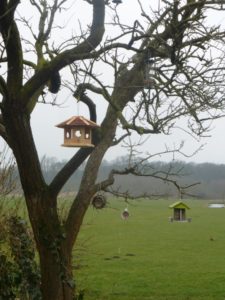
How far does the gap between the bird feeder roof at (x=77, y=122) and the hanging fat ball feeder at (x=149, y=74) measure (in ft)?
3.03

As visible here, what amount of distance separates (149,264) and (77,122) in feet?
39.6

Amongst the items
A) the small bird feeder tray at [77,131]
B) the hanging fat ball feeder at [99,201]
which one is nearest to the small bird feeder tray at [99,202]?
the hanging fat ball feeder at [99,201]

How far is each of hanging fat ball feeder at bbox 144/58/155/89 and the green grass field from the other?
258cm

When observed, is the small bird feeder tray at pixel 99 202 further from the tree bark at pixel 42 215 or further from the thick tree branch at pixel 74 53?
the thick tree branch at pixel 74 53

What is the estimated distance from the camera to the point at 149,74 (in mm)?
5266

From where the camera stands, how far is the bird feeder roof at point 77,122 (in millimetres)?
5738

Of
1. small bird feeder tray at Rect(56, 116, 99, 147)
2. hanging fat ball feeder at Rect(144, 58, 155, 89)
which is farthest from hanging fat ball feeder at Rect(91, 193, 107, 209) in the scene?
hanging fat ball feeder at Rect(144, 58, 155, 89)

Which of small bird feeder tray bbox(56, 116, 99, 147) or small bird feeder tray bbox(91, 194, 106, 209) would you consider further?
small bird feeder tray bbox(91, 194, 106, 209)

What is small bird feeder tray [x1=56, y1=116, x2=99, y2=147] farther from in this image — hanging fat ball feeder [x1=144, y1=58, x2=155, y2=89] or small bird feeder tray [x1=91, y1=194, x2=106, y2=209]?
small bird feeder tray [x1=91, y1=194, x2=106, y2=209]

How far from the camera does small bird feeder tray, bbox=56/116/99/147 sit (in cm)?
572

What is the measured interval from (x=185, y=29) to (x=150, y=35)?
38cm

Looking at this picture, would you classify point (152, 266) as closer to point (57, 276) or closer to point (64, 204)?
point (64, 204)

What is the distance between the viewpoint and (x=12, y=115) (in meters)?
5.10

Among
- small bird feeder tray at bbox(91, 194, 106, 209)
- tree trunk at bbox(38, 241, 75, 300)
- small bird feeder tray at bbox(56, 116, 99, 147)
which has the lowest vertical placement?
tree trunk at bbox(38, 241, 75, 300)
